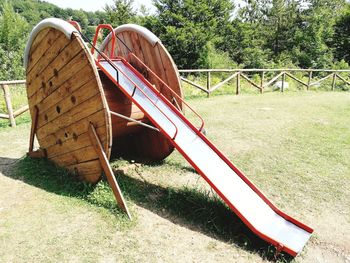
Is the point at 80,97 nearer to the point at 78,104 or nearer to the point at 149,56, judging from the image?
the point at 78,104

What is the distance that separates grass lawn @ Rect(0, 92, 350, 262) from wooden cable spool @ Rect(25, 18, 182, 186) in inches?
14.5

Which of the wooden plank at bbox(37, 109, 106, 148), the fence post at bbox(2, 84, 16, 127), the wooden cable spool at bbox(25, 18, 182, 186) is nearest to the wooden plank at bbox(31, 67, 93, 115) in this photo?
the wooden cable spool at bbox(25, 18, 182, 186)

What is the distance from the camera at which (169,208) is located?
12.6ft

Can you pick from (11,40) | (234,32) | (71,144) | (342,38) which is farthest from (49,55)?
(11,40)

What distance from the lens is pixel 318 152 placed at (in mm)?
5852

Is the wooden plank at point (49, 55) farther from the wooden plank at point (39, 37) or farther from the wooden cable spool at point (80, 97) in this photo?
the wooden plank at point (39, 37)

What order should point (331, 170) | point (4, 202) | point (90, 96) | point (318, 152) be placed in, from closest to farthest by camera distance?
point (90, 96) < point (4, 202) < point (331, 170) < point (318, 152)

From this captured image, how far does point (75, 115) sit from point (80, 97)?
295 mm

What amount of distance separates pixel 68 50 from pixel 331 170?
4450 mm

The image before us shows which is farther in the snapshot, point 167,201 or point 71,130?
point 71,130

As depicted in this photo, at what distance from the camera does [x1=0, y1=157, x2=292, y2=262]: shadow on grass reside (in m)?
3.33

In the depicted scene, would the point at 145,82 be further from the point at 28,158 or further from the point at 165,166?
the point at 28,158

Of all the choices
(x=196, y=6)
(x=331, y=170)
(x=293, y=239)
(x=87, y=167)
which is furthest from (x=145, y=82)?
(x=196, y=6)

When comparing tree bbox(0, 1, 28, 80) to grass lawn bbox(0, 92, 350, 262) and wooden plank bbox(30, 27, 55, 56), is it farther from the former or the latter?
wooden plank bbox(30, 27, 55, 56)
